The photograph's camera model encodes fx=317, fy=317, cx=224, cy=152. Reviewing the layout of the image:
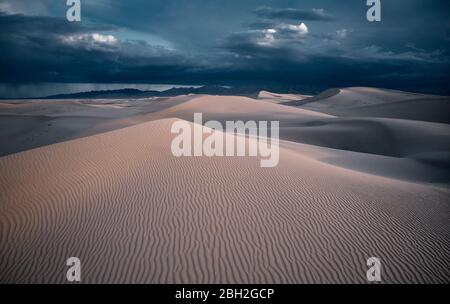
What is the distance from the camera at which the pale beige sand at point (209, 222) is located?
15.6 feet

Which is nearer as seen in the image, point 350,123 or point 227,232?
point 227,232

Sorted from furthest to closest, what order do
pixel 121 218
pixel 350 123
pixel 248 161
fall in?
1. pixel 350 123
2. pixel 248 161
3. pixel 121 218

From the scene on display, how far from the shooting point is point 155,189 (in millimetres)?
7309

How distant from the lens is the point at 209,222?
233 inches

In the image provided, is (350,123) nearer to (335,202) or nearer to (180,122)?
(180,122)

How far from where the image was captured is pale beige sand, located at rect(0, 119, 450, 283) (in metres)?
4.75

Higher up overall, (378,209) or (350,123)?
(350,123)

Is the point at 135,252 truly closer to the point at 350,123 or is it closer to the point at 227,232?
the point at 227,232

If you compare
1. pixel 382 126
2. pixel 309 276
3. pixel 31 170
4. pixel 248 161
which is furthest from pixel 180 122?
pixel 382 126

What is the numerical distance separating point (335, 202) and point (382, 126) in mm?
17868
